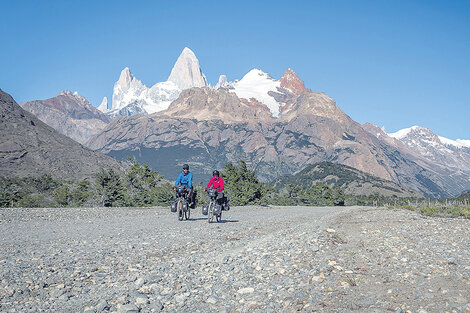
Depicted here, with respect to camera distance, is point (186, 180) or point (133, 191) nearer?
point (186, 180)

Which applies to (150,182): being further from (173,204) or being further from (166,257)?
(166,257)

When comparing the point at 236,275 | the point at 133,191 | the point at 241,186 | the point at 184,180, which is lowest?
the point at 236,275

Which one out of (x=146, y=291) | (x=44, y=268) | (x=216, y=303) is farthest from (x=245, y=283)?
(x=44, y=268)

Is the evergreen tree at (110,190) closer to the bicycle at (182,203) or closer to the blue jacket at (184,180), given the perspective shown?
the bicycle at (182,203)

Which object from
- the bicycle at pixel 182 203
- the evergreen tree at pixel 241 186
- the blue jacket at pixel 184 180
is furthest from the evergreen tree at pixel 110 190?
the blue jacket at pixel 184 180

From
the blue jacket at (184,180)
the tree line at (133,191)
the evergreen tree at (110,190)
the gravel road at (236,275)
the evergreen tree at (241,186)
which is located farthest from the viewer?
the evergreen tree at (241,186)

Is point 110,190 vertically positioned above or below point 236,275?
above

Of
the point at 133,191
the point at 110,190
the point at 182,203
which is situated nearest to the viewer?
the point at 182,203

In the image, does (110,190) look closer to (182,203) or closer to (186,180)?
(182,203)

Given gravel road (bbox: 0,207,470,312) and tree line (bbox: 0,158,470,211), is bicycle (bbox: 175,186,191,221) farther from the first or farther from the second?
tree line (bbox: 0,158,470,211)

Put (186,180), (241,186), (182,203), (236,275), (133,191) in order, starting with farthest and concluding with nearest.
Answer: (241,186), (133,191), (182,203), (186,180), (236,275)

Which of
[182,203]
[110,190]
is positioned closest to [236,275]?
[182,203]

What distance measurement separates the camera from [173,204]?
21844mm

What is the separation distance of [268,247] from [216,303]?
486cm
